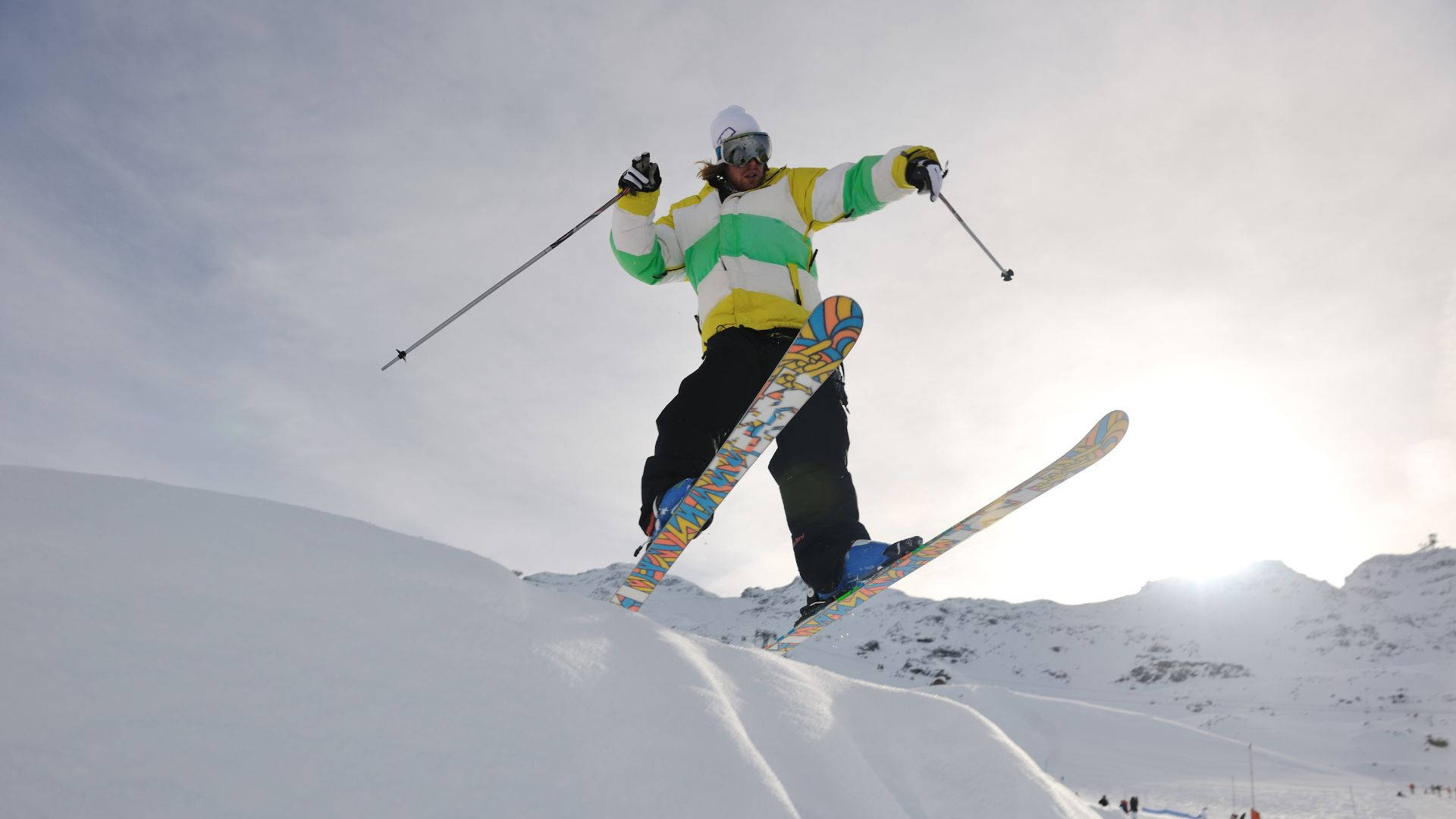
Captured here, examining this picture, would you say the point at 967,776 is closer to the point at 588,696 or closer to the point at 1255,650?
the point at 588,696

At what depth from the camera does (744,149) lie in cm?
441

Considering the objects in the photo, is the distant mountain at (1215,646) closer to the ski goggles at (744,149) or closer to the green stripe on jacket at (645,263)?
the green stripe on jacket at (645,263)

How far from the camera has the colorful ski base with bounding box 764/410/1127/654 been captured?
3.73 metres

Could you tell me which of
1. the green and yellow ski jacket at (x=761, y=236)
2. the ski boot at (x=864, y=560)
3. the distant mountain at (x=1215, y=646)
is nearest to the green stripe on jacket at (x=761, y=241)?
the green and yellow ski jacket at (x=761, y=236)

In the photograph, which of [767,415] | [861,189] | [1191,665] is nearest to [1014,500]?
[767,415]

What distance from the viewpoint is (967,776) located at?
1710 millimetres

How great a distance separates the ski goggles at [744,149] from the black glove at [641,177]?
54cm

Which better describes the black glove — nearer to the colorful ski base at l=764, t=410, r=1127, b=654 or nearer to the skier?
the skier

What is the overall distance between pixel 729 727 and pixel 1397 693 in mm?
48649

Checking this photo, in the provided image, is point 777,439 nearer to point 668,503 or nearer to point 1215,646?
point 668,503

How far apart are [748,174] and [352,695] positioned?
3911 millimetres

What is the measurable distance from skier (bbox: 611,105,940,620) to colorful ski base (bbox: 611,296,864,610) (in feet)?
0.37

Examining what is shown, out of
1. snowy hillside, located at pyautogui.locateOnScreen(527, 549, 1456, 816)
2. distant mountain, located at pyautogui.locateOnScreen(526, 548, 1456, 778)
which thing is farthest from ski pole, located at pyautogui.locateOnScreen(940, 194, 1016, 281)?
distant mountain, located at pyautogui.locateOnScreen(526, 548, 1456, 778)

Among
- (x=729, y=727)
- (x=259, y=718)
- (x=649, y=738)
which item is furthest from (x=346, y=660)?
(x=729, y=727)
